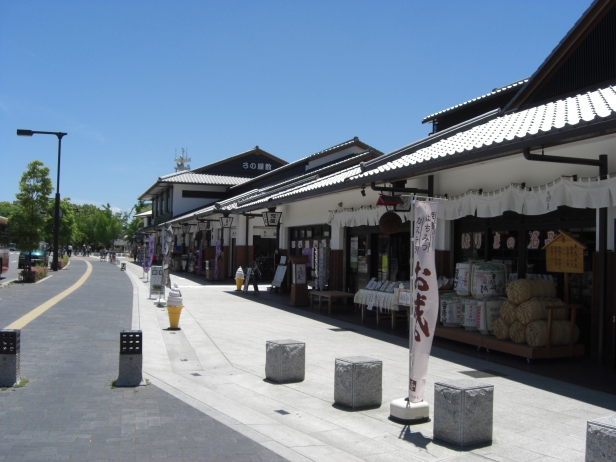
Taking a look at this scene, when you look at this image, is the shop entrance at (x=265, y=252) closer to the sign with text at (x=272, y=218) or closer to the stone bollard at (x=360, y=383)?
the sign with text at (x=272, y=218)

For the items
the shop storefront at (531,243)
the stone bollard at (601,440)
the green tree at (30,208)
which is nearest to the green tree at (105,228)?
the green tree at (30,208)

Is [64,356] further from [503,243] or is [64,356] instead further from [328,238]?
[328,238]

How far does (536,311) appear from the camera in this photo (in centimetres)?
934

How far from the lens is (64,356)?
31.5 ft

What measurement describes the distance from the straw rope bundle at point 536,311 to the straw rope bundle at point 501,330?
410 millimetres

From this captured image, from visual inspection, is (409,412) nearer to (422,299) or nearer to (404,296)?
(422,299)

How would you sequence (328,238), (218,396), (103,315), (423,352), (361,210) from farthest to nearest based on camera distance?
(328,238) < (361,210) < (103,315) < (218,396) < (423,352)

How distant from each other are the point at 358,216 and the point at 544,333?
7.94 metres

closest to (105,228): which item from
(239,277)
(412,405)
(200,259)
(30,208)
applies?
(200,259)

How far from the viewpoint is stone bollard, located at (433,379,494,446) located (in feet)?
18.2

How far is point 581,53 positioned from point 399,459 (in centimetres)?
981

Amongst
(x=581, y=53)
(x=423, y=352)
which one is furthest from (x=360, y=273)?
(x=423, y=352)

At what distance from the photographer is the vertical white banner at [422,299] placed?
243 inches

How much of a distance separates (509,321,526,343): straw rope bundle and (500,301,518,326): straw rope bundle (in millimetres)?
106
